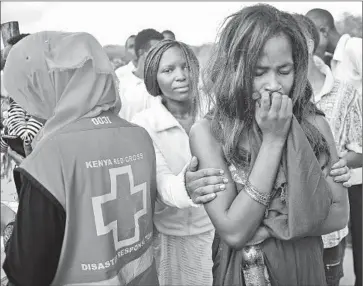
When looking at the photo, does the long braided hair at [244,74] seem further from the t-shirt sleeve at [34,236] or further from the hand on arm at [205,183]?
the t-shirt sleeve at [34,236]

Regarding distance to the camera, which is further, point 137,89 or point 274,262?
point 137,89

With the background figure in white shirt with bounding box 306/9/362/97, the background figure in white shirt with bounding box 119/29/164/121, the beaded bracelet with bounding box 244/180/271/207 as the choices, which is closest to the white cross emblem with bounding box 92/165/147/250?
the beaded bracelet with bounding box 244/180/271/207

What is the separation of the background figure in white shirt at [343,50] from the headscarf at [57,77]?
268cm

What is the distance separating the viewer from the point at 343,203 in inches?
56.4

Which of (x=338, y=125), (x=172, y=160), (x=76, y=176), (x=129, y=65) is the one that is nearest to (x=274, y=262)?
(x=76, y=176)

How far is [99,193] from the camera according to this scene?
4.80ft

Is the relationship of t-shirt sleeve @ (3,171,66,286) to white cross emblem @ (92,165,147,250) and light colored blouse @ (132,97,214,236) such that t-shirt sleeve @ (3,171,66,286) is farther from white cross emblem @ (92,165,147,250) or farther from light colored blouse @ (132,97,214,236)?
light colored blouse @ (132,97,214,236)

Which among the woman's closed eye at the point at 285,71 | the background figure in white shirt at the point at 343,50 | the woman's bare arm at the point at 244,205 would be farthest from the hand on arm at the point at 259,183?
the background figure in white shirt at the point at 343,50

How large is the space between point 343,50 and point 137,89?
1.82 m

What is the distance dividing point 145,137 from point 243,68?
541 millimetres

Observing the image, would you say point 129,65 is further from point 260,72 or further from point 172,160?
point 260,72

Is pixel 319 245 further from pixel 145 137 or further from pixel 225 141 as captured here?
pixel 145 137

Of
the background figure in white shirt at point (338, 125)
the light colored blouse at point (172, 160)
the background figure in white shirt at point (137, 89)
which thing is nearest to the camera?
the light colored blouse at point (172, 160)

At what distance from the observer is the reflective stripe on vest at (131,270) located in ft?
4.89
